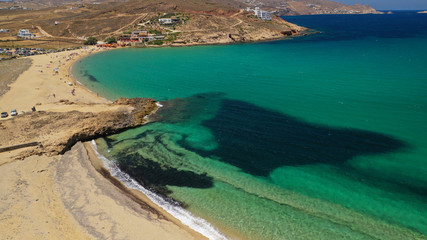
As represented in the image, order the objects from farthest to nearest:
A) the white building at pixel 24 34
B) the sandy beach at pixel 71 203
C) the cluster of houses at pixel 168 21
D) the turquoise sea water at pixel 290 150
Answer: the cluster of houses at pixel 168 21
the white building at pixel 24 34
the turquoise sea water at pixel 290 150
the sandy beach at pixel 71 203

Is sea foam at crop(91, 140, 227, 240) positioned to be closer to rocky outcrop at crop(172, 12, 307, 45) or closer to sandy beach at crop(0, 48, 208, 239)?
sandy beach at crop(0, 48, 208, 239)

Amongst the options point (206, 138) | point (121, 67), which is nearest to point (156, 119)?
point (206, 138)

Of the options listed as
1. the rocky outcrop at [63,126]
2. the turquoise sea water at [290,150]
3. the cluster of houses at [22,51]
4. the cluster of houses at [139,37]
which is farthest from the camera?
the cluster of houses at [139,37]

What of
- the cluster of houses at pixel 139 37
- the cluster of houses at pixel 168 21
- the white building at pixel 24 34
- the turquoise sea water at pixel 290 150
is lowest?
the turquoise sea water at pixel 290 150

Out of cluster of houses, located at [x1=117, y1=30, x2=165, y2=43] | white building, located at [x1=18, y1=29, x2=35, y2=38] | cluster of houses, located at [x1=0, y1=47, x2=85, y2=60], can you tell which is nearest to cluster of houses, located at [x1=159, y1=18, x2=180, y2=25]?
cluster of houses, located at [x1=117, y1=30, x2=165, y2=43]

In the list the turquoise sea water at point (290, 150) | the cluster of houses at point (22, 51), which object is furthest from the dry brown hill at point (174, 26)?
the turquoise sea water at point (290, 150)

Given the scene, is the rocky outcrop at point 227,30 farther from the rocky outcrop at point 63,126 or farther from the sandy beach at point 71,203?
the sandy beach at point 71,203

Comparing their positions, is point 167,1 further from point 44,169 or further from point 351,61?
point 44,169
